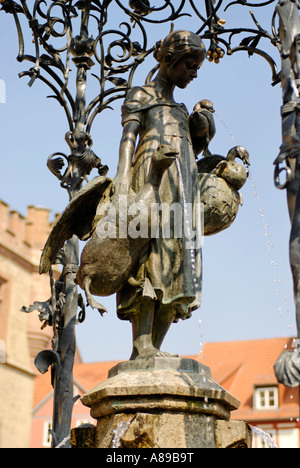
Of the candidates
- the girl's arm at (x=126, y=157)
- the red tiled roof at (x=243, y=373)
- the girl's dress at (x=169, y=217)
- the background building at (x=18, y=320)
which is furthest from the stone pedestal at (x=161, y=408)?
the background building at (x=18, y=320)

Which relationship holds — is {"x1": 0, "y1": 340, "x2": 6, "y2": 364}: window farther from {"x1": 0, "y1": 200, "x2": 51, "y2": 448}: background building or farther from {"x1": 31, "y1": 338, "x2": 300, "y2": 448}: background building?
{"x1": 31, "y1": 338, "x2": 300, "y2": 448}: background building

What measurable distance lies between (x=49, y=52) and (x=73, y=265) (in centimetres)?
214

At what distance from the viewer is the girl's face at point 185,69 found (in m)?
4.95

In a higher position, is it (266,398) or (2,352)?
(2,352)

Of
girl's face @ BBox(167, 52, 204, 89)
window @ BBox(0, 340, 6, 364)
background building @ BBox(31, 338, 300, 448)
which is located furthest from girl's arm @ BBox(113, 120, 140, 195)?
window @ BBox(0, 340, 6, 364)

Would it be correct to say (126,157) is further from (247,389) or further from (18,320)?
(18,320)

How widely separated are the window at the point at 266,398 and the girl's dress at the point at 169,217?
20857mm

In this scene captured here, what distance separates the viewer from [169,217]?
182 inches

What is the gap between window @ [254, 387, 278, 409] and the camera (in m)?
24.5

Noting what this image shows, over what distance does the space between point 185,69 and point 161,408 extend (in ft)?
7.88

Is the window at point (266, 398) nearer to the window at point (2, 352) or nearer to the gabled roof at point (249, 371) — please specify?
the gabled roof at point (249, 371)

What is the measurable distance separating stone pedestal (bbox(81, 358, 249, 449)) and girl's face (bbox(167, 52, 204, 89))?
6.75 feet

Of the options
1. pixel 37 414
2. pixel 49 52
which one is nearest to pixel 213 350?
pixel 37 414

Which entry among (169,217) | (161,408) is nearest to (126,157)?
(169,217)
